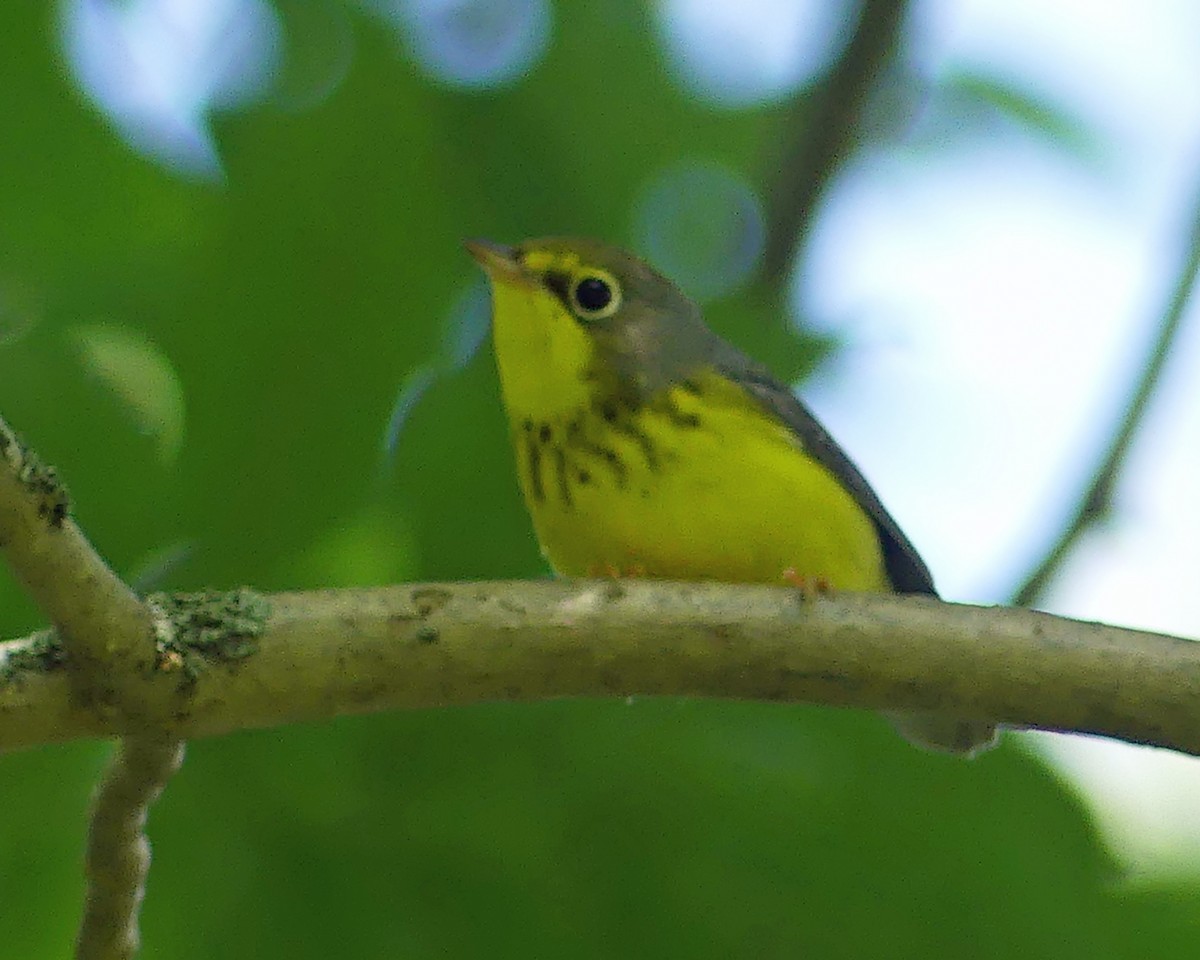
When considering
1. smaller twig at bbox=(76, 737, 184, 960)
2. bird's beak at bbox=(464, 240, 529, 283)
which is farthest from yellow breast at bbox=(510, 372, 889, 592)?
smaller twig at bbox=(76, 737, 184, 960)

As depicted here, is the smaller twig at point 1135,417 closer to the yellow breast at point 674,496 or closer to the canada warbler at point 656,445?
the canada warbler at point 656,445

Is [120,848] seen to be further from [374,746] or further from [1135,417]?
[1135,417]

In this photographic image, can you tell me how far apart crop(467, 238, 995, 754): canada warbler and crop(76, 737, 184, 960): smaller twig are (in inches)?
45.9

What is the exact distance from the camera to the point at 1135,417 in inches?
189

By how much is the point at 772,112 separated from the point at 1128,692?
107 inches

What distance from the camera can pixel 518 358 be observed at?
379 centimetres

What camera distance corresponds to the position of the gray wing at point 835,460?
12.6 feet

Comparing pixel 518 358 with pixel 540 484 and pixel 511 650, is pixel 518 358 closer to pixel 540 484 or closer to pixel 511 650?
pixel 540 484

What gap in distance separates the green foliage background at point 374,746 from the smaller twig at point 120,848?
0.26 meters

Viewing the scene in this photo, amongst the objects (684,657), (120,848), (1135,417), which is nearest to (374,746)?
(120,848)

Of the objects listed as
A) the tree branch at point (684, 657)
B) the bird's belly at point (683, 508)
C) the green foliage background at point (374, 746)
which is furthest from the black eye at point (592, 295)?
the tree branch at point (684, 657)

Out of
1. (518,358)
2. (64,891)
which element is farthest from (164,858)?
(518,358)

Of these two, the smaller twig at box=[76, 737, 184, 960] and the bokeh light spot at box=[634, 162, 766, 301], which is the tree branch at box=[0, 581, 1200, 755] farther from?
the bokeh light spot at box=[634, 162, 766, 301]

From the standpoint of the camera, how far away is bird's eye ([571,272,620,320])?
13.2ft
